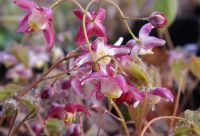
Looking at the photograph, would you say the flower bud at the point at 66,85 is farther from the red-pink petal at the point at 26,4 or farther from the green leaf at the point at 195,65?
the green leaf at the point at 195,65

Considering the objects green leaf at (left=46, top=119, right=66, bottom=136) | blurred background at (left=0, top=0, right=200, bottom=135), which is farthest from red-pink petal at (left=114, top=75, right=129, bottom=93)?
green leaf at (left=46, top=119, right=66, bottom=136)

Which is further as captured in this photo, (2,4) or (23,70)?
(2,4)

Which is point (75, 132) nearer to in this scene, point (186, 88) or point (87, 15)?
point (87, 15)

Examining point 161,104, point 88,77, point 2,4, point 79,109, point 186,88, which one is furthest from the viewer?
point 2,4

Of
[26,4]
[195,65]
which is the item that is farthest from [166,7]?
[26,4]

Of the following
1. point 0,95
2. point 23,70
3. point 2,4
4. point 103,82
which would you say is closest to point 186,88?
point 23,70

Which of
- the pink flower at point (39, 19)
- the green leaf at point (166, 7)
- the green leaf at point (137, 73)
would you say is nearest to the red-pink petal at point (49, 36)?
the pink flower at point (39, 19)
